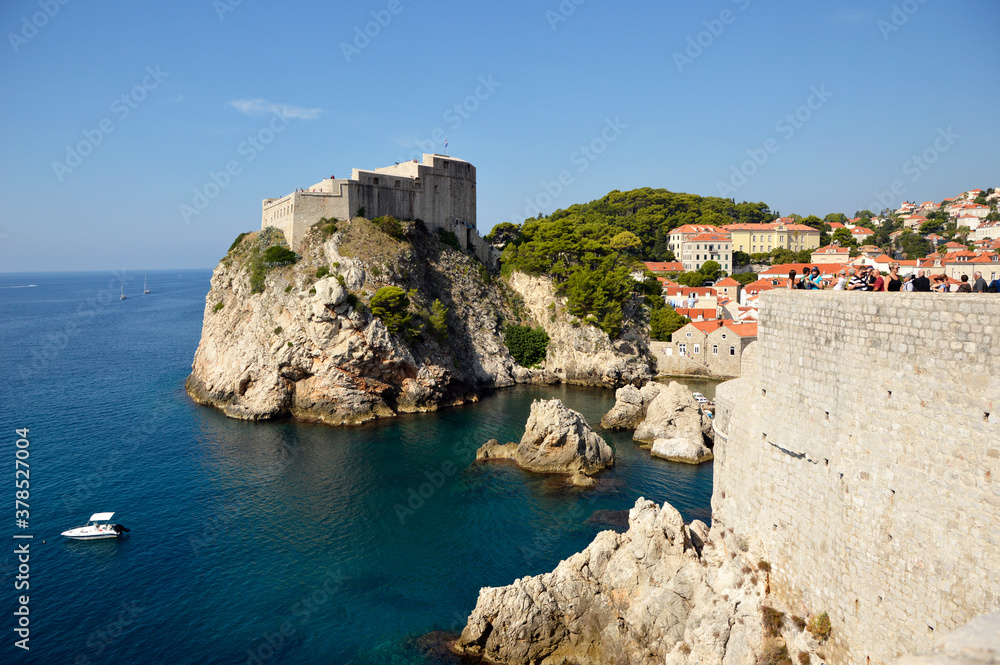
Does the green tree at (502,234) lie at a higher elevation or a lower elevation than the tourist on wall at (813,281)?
higher

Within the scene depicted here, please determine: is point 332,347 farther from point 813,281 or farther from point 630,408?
point 813,281

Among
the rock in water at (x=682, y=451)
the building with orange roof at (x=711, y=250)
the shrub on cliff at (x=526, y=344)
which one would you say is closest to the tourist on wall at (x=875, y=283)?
the rock in water at (x=682, y=451)

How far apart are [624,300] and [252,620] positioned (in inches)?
1670

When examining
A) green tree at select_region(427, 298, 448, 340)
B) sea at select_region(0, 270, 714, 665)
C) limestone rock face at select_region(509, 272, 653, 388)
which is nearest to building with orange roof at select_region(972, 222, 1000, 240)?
limestone rock face at select_region(509, 272, 653, 388)

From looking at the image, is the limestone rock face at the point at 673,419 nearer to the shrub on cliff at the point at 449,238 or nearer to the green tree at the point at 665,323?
the green tree at the point at 665,323

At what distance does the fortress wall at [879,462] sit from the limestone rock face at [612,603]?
340 centimetres

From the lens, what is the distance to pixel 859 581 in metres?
8.79

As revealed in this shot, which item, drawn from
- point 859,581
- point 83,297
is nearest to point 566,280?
point 859,581

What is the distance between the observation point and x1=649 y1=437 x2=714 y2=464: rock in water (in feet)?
100

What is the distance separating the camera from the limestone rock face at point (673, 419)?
32.9 metres

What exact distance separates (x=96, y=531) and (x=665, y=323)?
44242mm

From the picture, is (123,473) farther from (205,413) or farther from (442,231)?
(442,231)

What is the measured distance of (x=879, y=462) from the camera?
839 cm

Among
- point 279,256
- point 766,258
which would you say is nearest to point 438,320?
point 279,256
